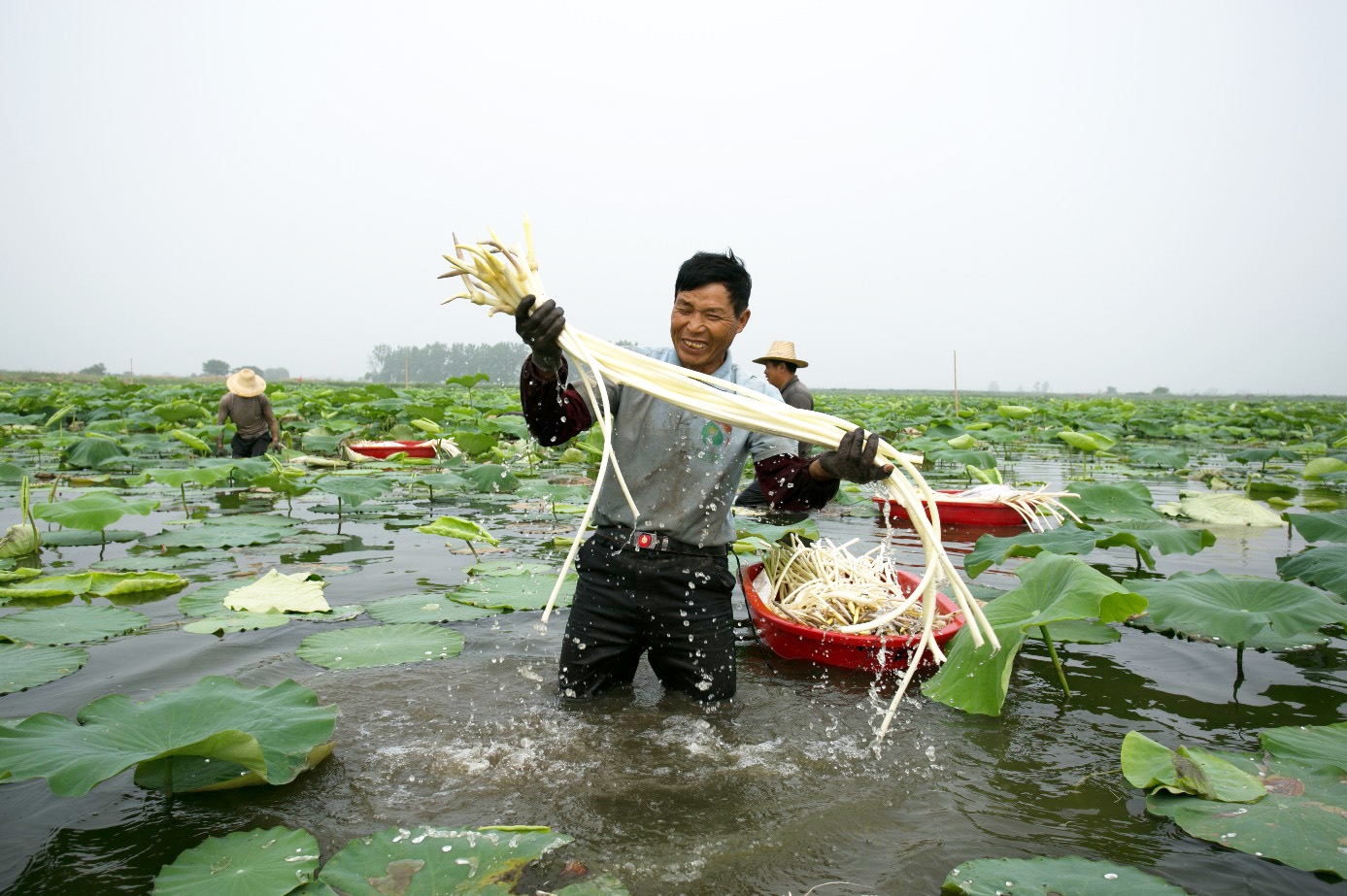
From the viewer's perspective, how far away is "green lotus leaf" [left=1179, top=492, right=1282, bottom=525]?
5336mm

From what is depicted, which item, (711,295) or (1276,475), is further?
(1276,475)

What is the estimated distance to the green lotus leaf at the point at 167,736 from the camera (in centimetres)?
161

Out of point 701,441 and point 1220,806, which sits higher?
point 701,441

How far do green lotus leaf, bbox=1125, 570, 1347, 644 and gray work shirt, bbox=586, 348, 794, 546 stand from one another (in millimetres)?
1336

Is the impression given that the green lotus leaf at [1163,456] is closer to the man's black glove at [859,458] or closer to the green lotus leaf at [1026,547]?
the green lotus leaf at [1026,547]

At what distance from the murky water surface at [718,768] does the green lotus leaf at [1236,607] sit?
315 mm

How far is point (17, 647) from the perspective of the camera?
270 cm

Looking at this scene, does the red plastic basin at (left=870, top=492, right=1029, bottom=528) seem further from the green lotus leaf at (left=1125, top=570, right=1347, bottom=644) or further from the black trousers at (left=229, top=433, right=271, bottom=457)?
the black trousers at (left=229, top=433, right=271, bottom=457)

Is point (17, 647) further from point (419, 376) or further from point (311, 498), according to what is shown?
point (419, 376)

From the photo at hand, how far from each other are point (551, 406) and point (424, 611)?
154 centimetres

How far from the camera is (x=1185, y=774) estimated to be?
1.91 meters

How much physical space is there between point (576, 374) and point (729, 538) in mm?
707

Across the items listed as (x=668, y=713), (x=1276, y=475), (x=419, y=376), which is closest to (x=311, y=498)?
(x=668, y=713)

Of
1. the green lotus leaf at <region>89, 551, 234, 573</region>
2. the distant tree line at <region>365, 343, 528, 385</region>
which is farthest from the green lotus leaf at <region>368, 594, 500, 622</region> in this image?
the distant tree line at <region>365, 343, 528, 385</region>
